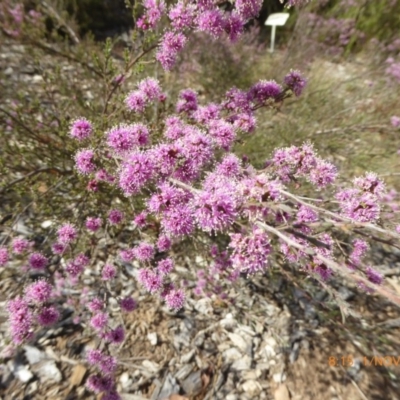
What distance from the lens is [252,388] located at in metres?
3.09

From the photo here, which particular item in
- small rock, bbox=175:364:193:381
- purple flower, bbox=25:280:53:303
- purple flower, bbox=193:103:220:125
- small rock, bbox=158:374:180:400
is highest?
purple flower, bbox=193:103:220:125

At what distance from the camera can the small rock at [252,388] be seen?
3.06 m

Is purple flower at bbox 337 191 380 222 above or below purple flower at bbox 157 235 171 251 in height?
above

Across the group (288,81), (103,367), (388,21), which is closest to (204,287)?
(103,367)

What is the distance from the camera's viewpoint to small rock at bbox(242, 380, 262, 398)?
10.0ft

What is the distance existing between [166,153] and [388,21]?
1020cm

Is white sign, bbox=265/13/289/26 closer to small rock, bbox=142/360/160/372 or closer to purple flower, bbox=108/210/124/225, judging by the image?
purple flower, bbox=108/210/124/225

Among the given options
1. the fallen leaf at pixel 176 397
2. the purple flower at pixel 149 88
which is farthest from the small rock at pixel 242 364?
the purple flower at pixel 149 88

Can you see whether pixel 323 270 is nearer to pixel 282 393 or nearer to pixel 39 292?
pixel 282 393

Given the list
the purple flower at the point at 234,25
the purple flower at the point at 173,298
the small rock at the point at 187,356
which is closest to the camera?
the purple flower at the point at 234,25

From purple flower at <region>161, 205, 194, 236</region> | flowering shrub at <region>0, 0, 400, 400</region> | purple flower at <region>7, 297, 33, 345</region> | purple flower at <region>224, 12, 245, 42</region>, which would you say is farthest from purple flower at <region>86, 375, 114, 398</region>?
purple flower at <region>224, 12, 245, 42</region>

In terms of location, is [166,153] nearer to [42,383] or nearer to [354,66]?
[42,383]

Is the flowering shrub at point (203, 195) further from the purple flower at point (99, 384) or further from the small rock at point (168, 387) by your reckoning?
the small rock at point (168, 387)

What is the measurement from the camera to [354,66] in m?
8.48
